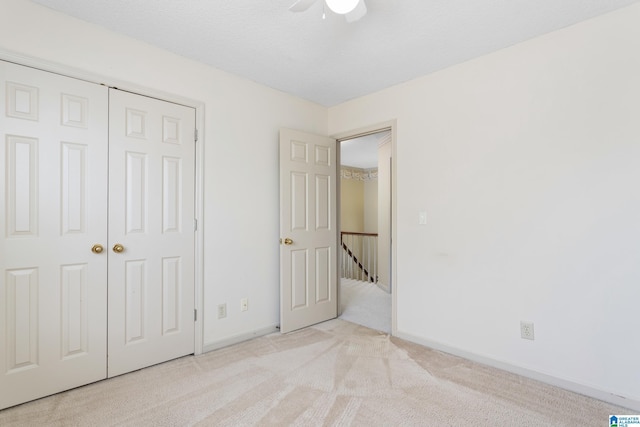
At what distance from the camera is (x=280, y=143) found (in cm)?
310

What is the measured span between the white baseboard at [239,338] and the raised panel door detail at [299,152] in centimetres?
174

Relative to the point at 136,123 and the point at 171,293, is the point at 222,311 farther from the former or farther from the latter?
the point at 136,123

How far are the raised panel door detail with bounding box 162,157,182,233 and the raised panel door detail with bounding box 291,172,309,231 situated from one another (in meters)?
1.09

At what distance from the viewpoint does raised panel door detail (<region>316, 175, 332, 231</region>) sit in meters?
3.42

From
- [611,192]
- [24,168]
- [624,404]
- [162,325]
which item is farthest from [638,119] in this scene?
[24,168]

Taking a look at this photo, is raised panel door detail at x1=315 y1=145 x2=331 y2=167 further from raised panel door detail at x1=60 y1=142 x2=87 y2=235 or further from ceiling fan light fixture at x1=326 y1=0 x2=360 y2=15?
raised panel door detail at x1=60 y1=142 x2=87 y2=235

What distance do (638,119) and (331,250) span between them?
2673 millimetres

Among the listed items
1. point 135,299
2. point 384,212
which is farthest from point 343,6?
point 384,212

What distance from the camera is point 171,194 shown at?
2.49 metres

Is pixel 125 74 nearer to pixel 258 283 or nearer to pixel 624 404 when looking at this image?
pixel 258 283

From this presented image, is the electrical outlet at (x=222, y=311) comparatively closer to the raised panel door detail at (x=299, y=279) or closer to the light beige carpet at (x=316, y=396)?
the light beige carpet at (x=316, y=396)

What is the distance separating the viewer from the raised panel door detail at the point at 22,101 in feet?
6.06

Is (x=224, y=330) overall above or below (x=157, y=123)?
below

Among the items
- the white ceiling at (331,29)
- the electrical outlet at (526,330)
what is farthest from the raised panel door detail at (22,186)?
the electrical outlet at (526,330)
